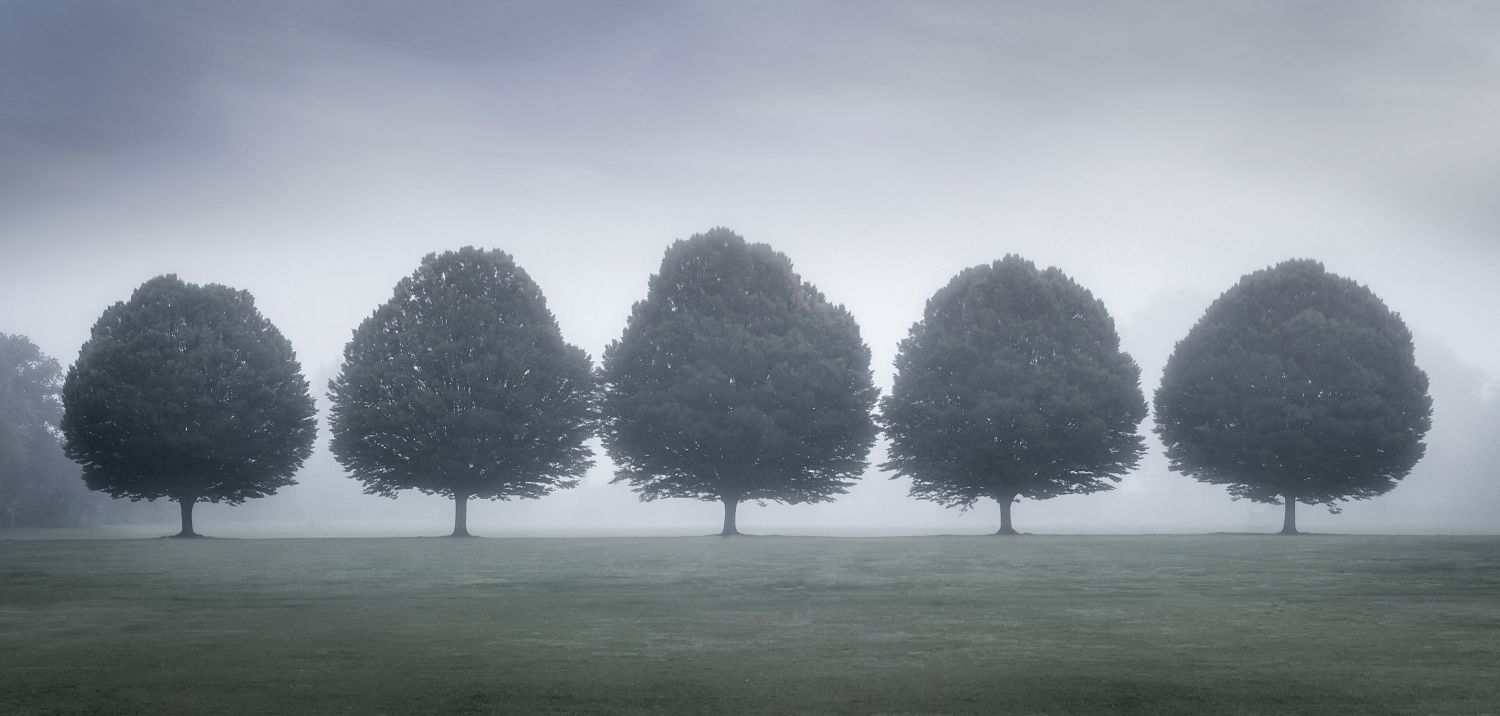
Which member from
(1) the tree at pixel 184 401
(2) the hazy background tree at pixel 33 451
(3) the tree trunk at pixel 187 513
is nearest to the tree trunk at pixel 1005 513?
(1) the tree at pixel 184 401

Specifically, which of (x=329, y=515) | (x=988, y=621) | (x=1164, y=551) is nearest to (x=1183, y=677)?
(x=988, y=621)

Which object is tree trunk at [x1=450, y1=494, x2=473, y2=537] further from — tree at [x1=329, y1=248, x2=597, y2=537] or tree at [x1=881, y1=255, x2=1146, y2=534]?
tree at [x1=881, y1=255, x2=1146, y2=534]

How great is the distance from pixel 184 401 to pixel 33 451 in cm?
4152

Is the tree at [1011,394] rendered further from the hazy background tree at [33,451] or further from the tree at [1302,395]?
the hazy background tree at [33,451]

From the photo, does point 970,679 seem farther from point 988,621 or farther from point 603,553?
point 603,553

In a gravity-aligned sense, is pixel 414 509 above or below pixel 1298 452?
below

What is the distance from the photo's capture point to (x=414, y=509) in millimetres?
157250

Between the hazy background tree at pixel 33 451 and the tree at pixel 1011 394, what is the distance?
212ft

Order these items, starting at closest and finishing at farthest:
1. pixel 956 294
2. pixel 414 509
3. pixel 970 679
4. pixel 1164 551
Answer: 1. pixel 970 679
2. pixel 1164 551
3. pixel 956 294
4. pixel 414 509

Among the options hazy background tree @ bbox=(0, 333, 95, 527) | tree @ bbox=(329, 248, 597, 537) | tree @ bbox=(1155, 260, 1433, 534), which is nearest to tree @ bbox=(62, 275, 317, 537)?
tree @ bbox=(329, 248, 597, 537)

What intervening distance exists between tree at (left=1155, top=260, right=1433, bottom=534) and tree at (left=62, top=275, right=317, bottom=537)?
46.0m

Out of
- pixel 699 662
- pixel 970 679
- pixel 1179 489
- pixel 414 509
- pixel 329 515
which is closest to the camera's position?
pixel 970 679

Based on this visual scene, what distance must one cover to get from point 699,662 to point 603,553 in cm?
2295

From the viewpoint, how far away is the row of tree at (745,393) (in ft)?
180
